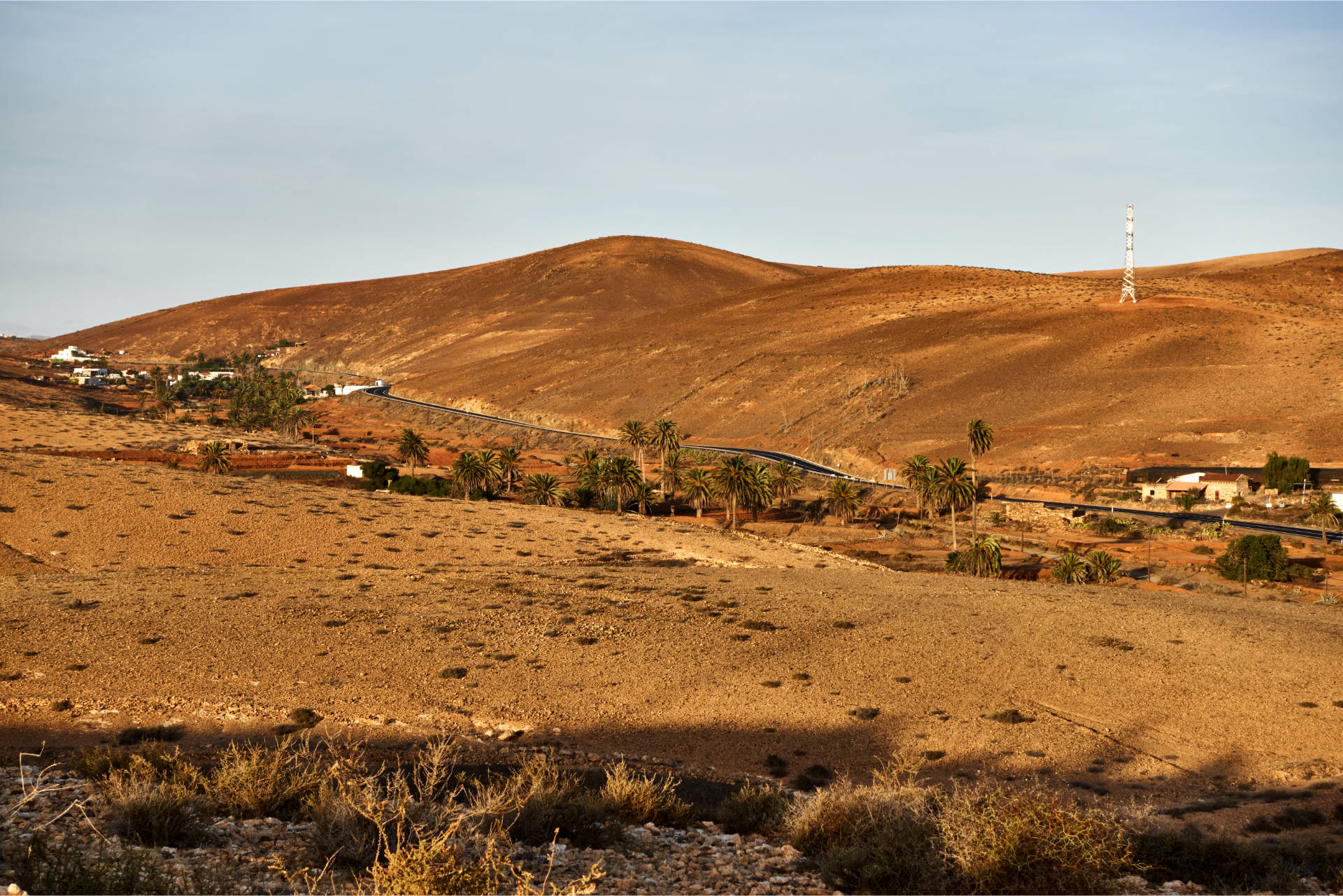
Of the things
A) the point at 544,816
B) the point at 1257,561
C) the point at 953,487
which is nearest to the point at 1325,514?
the point at 1257,561

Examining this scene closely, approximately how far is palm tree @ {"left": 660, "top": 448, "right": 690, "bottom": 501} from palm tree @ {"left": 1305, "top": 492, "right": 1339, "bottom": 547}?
1837 inches

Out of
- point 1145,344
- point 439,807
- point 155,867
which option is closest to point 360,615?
point 439,807

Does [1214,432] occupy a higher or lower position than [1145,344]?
lower

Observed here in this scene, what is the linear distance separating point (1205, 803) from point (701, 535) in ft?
125

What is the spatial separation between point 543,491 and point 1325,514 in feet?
178

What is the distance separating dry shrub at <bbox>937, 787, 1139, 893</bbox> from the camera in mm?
12367

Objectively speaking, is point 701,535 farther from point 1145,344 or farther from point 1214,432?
point 1145,344

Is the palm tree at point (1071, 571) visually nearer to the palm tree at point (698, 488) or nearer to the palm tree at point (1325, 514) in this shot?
the palm tree at point (1325, 514)

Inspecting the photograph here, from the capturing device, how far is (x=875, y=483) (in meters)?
92.6

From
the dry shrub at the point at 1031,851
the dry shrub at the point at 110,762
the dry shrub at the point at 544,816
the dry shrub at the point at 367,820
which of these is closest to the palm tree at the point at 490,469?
the dry shrub at the point at 110,762

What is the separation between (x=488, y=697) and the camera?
25.3m

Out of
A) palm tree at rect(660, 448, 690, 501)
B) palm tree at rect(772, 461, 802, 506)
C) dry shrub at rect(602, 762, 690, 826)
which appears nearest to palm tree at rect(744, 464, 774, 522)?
palm tree at rect(772, 461, 802, 506)

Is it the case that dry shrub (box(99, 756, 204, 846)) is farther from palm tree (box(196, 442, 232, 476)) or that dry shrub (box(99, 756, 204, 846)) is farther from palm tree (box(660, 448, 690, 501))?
palm tree (box(660, 448, 690, 501))

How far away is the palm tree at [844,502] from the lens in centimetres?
7638
